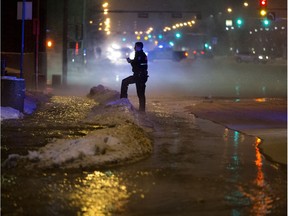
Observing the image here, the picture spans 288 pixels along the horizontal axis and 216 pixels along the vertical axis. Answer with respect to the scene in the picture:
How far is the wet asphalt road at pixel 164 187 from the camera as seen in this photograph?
592cm

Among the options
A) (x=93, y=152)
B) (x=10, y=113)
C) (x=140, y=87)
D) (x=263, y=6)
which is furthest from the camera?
(x=263, y=6)

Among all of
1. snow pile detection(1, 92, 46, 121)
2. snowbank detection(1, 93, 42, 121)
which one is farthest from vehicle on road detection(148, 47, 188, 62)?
snowbank detection(1, 93, 42, 121)

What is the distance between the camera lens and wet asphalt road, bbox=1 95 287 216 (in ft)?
19.4

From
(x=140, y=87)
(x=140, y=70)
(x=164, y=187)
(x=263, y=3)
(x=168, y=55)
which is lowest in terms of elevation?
(x=164, y=187)

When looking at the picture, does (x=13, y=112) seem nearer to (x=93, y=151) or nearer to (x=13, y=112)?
(x=13, y=112)

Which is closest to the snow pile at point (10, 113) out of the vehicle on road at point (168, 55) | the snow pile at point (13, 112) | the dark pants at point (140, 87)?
the snow pile at point (13, 112)

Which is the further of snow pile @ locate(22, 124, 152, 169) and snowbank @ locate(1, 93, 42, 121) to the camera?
snowbank @ locate(1, 93, 42, 121)

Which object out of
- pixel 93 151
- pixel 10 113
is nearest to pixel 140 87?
pixel 10 113

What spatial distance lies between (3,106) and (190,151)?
5869 millimetres

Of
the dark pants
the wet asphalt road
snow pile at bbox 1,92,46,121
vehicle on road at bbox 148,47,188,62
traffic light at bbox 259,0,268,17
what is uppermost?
traffic light at bbox 259,0,268,17

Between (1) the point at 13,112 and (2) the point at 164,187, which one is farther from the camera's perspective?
(1) the point at 13,112

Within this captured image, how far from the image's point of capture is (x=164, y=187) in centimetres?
676

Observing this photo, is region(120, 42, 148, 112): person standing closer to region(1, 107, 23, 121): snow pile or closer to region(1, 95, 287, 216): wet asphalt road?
region(1, 107, 23, 121): snow pile

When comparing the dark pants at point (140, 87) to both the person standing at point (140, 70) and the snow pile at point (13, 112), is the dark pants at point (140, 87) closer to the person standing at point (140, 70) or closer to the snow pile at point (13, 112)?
the person standing at point (140, 70)
